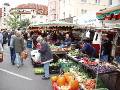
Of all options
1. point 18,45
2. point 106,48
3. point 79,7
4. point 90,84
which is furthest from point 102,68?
point 79,7

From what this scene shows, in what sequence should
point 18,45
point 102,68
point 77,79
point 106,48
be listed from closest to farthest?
1. point 102,68
2. point 77,79
3. point 18,45
4. point 106,48

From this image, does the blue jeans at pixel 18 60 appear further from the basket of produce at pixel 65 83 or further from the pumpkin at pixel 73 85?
the pumpkin at pixel 73 85

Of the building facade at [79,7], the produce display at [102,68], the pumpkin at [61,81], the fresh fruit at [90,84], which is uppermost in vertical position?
the building facade at [79,7]

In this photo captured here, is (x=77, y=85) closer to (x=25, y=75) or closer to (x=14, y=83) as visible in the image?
(x=14, y=83)

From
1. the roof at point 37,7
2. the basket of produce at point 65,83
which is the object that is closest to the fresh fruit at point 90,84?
the basket of produce at point 65,83

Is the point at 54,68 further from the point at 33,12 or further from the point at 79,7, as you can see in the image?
the point at 33,12

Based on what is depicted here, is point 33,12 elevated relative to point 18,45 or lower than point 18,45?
elevated

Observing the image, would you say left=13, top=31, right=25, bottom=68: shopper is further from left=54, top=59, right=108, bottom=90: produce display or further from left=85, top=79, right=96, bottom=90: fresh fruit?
left=85, top=79, right=96, bottom=90: fresh fruit

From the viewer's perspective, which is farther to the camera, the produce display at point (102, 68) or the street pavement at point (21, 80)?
the street pavement at point (21, 80)

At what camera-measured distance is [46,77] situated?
1355 centimetres

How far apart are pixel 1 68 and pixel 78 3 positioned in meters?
29.6

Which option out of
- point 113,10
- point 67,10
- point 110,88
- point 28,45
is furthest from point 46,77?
point 67,10

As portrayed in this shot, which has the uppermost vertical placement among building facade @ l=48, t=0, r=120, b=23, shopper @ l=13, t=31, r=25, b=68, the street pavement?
building facade @ l=48, t=0, r=120, b=23

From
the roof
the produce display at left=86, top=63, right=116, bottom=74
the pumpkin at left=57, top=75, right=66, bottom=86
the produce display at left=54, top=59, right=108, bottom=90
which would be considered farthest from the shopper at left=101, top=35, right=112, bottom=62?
the roof
